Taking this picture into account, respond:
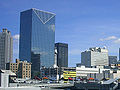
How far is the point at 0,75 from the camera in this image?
3455 inches

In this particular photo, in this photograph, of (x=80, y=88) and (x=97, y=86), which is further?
(x=80, y=88)

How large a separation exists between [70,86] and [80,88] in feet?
23.9

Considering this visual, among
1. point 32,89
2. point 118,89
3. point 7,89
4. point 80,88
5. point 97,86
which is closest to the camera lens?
point 7,89

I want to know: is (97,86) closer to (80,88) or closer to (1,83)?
(80,88)

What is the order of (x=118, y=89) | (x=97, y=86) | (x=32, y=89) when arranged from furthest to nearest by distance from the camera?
1. (x=97, y=86)
2. (x=118, y=89)
3. (x=32, y=89)

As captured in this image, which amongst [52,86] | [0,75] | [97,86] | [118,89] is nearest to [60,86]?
[52,86]

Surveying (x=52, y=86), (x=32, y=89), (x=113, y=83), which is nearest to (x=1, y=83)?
(x=32, y=89)

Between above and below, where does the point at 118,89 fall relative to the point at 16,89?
below

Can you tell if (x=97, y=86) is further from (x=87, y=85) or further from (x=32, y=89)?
(x=32, y=89)

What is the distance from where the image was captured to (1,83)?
86.1m

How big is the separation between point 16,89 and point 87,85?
10250 centimetres

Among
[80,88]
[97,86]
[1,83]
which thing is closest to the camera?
[1,83]

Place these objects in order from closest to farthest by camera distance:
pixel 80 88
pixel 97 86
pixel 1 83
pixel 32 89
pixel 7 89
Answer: pixel 7 89, pixel 32 89, pixel 1 83, pixel 97 86, pixel 80 88

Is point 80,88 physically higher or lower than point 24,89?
lower
